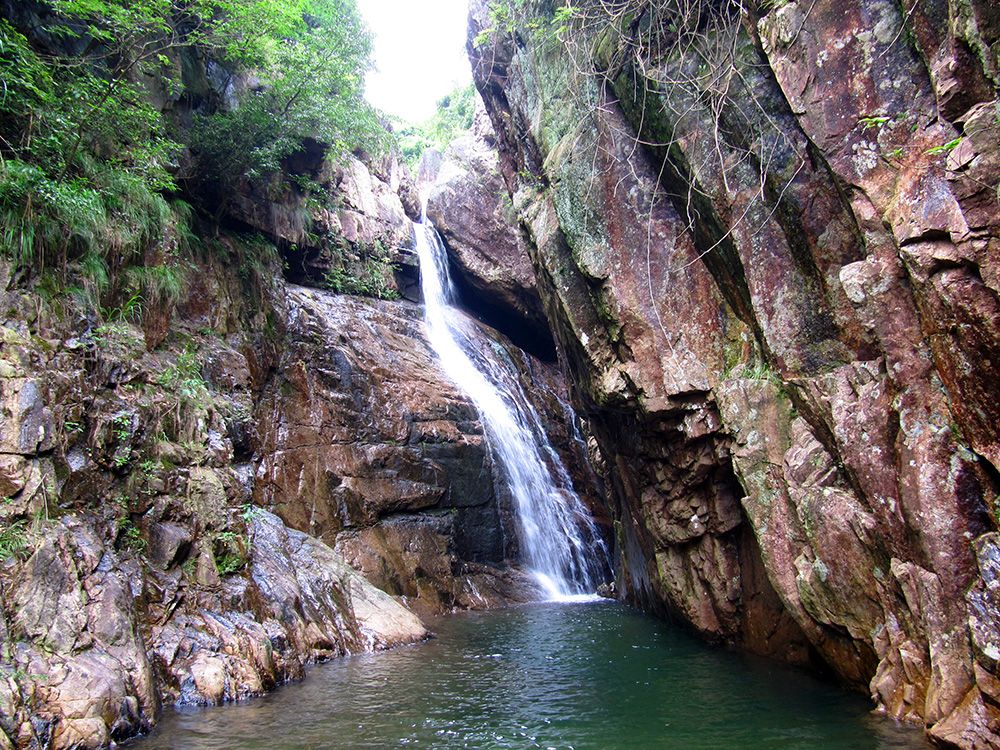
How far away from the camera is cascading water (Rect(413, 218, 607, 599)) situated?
17891mm

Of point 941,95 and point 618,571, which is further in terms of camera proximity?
point 618,571

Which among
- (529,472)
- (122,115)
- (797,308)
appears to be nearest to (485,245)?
(529,472)

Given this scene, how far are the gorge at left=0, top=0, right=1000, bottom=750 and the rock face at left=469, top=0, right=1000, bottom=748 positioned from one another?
1.6 inches

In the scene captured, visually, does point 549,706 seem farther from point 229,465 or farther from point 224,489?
point 229,465

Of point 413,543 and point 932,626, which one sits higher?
point 413,543

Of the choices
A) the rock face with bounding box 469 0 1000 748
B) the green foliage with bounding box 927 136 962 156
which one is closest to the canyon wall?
the rock face with bounding box 469 0 1000 748

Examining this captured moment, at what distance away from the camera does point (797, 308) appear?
27.3ft

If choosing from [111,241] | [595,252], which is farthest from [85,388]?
[595,252]

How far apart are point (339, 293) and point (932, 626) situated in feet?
57.3

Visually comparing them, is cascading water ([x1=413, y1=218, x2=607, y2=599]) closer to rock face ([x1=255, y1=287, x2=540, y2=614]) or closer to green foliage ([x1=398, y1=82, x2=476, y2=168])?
rock face ([x1=255, y1=287, x2=540, y2=614])

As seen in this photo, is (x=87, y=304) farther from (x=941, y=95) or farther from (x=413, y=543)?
(x=941, y=95)

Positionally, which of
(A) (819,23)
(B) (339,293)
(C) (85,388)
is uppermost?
(B) (339,293)

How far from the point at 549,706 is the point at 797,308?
553cm

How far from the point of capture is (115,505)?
333 inches
